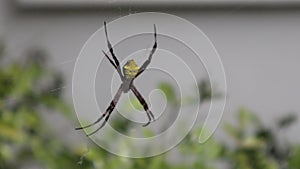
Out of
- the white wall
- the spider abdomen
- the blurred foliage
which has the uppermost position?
the white wall

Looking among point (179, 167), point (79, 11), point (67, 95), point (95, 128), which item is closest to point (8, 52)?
point (67, 95)

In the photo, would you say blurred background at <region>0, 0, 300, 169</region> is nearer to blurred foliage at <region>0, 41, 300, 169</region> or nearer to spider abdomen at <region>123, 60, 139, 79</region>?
blurred foliage at <region>0, 41, 300, 169</region>

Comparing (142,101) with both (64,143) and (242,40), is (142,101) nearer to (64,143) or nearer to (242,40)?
(64,143)

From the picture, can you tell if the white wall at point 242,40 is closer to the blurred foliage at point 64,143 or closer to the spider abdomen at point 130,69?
the blurred foliage at point 64,143

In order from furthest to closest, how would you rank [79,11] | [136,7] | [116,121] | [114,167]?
[79,11]
[136,7]
[116,121]
[114,167]

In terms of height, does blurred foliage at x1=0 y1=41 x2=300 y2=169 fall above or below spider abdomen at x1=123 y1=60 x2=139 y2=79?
below

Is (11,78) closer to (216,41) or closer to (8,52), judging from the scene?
(8,52)

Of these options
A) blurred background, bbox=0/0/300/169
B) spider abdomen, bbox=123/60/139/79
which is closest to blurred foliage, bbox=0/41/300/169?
blurred background, bbox=0/0/300/169

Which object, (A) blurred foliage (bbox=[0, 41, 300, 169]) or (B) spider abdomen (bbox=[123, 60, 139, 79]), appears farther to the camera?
(A) blurred foliage (bbox=[0, 41, 300, 169])
